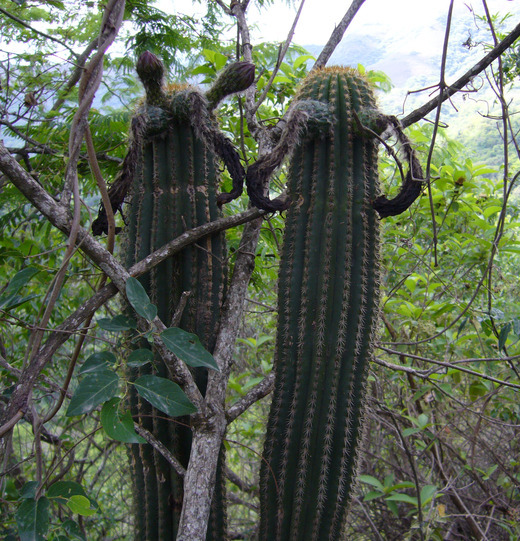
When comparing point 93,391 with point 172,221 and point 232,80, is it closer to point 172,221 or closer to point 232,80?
point 172,221

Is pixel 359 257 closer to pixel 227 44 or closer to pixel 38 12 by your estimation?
pixel 227 44

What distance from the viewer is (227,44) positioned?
→ 401cm

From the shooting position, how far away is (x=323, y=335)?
5.14 feet

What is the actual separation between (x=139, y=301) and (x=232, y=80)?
932 millimetres

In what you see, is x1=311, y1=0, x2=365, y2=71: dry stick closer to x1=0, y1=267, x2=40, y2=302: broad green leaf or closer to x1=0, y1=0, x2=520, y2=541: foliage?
x1=0, y1=0, x2=520, y2=541: foliage

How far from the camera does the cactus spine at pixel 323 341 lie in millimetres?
1572

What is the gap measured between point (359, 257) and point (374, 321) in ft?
0.73

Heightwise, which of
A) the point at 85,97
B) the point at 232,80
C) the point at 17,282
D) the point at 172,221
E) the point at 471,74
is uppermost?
the point at 471,74

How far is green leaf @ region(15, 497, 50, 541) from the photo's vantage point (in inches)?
42.2

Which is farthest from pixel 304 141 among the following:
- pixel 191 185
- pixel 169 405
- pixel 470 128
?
pixel 470 128

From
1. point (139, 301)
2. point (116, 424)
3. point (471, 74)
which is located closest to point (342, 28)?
point (471, 74)

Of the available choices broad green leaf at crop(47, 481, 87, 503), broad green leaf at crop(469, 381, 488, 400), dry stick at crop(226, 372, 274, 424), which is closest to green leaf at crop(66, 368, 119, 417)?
broad green leaf at crop(47, 481, 87, 503)

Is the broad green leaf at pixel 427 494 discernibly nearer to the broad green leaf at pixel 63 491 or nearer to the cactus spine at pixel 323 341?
the cactus spine at pixel 323 341

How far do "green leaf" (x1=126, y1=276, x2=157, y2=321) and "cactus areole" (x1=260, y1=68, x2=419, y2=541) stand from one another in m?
0.54
